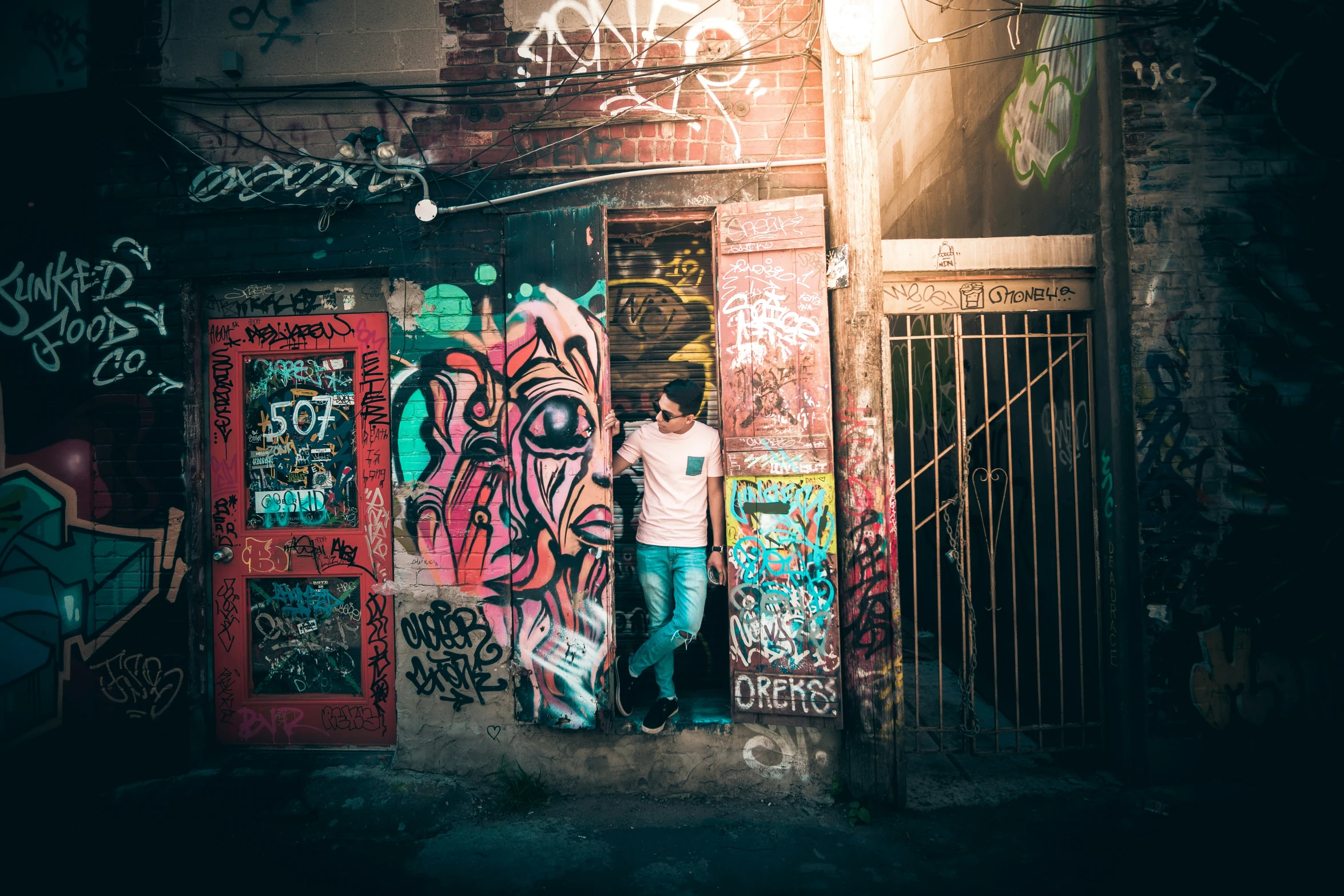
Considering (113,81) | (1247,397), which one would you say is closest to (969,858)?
(1247,397)

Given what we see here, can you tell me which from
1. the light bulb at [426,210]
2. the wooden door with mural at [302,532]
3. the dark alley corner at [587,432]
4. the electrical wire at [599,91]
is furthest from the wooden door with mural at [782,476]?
the wooden door with mural at [302,532]

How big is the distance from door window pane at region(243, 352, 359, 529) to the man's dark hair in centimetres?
196

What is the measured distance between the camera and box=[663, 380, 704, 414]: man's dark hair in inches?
146

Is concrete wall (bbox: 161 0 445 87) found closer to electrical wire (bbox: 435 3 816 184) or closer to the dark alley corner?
the dark alley corner

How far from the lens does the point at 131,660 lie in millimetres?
3887

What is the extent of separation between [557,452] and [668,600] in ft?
3.52

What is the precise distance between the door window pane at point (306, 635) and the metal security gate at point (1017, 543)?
3.34 metres

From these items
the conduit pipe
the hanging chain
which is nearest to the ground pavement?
the hanging chain

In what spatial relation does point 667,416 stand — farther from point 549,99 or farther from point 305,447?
point 305,447

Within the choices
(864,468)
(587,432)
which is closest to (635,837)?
(587,432)

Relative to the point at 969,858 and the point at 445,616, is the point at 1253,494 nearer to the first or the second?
the point at 969,858

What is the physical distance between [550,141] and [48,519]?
376cm

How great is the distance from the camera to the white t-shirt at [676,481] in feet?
12.2

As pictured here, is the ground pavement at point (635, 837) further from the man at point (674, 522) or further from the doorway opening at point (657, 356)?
the doorway opening at point (657, 356)
